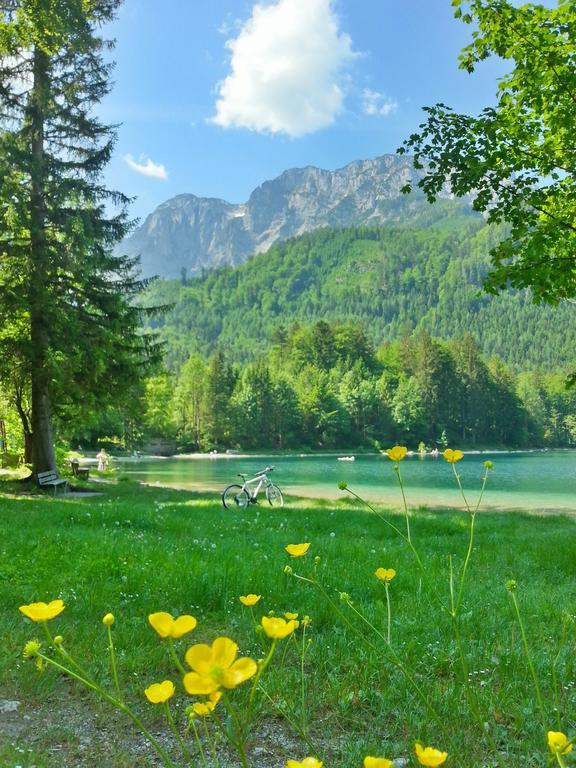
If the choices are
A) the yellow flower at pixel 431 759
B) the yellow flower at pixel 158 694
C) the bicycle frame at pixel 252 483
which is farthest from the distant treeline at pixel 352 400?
the yellow flower at pixel 431 759

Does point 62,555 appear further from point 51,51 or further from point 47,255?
point 51,51

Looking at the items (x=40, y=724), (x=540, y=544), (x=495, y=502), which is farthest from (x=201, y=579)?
(x=495, y=502)

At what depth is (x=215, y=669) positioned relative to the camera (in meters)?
0.82

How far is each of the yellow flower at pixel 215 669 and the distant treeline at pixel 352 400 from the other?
7648cm

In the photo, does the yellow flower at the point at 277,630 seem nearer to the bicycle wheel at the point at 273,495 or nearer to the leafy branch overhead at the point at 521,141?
the leafy branch overhead at the point at 521,141

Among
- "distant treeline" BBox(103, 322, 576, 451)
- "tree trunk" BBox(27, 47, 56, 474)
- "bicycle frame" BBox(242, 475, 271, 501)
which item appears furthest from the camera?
"distant treeline" BBox(103, 322, 576, 451)

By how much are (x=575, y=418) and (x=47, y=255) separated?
11620 centimetres

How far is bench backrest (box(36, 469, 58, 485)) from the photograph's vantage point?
16522 millimetres

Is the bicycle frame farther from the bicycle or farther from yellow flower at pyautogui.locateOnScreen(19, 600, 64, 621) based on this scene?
yellow flower at pyautogui.locateOnScreen(19, 600, 64, 621)

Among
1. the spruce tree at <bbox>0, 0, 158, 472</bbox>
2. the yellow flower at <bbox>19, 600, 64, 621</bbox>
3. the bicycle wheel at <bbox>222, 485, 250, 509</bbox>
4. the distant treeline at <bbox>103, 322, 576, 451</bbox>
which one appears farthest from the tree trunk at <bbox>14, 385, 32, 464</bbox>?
the distant treeline at <bbox>103, 322, 576, 451</bbox>

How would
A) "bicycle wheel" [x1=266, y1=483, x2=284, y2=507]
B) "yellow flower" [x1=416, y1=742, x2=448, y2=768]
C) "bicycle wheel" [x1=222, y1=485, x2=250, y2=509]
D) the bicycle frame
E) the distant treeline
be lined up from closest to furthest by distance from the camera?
"yellow flower" [x1=416, y1=742, x2=448, y2=768] < "bicycle wheel" [x1=222, y1=485, x2=250, y2=509] < the bicycle frame < "bicycle wheel" [x1=266, y1=483, x2=284, y2=507] < the distant treeline

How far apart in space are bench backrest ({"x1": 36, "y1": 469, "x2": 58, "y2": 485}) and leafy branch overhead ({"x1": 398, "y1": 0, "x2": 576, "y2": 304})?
1378 cm

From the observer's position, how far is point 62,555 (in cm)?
571

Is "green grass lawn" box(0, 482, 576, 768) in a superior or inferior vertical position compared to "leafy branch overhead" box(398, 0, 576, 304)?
inferior
